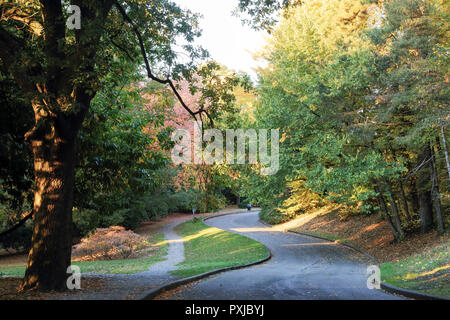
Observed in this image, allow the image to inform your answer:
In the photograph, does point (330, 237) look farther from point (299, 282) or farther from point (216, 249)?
point (299, 282)

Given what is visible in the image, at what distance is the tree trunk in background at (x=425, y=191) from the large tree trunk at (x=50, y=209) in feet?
47.7

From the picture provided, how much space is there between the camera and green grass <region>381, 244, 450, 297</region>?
29.6ft

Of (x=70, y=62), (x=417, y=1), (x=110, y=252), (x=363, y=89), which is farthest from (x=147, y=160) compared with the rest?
(x=110, y=252)

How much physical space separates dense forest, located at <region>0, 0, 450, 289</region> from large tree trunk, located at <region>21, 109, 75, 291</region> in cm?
2

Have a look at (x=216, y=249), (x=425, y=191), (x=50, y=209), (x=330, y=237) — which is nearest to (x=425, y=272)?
(x=425, y=191)

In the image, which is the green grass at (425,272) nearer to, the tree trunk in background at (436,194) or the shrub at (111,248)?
the tree trunk in background at (436,194)

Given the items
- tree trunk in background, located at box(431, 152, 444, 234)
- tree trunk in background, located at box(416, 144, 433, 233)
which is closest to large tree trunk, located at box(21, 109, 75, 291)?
tree trunk in background, located at box(416, 144, 433, 233)

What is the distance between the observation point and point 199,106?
1237cm

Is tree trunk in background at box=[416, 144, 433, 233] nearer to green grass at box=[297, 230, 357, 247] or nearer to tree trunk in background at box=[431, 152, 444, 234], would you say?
tree trunk in background at box=[431, 152, 444, 234]

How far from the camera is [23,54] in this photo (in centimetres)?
762

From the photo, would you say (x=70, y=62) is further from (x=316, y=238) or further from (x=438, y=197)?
(x=316, y=238)

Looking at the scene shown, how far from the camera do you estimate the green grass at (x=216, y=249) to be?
17638 mm

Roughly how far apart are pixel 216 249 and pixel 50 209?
1677cm

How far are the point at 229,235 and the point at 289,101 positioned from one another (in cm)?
1295
